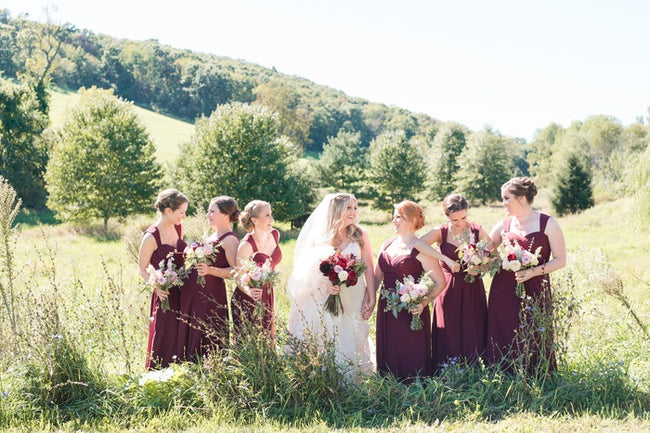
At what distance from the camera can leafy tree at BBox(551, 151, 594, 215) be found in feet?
136

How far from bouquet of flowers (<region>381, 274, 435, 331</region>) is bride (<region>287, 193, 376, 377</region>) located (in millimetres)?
358

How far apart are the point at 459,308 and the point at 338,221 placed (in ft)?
6.08

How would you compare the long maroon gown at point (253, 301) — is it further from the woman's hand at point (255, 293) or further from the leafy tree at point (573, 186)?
the leafy tree at point (573, 186)

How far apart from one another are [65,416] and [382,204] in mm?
43729

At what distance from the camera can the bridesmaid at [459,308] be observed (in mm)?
6480

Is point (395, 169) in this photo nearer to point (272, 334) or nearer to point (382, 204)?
point (382, 204)

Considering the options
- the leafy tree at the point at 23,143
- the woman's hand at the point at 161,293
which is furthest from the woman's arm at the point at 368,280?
the leafy tree at the point at 23,143

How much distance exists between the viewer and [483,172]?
5709 centimetres

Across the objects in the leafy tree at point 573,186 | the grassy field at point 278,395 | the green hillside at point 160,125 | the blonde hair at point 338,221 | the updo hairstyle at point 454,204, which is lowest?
the grassy field at point 278,395

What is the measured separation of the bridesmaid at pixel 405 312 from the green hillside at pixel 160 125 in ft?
172

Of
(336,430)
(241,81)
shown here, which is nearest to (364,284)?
(336,430)

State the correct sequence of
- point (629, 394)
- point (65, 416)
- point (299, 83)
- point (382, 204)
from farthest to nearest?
point (299, 83) < point (382, 204) < point (629, 394) < point (65, 416)

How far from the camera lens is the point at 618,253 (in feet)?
60.4

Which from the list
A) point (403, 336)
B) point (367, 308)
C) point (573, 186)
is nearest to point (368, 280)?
point (367, 308)
